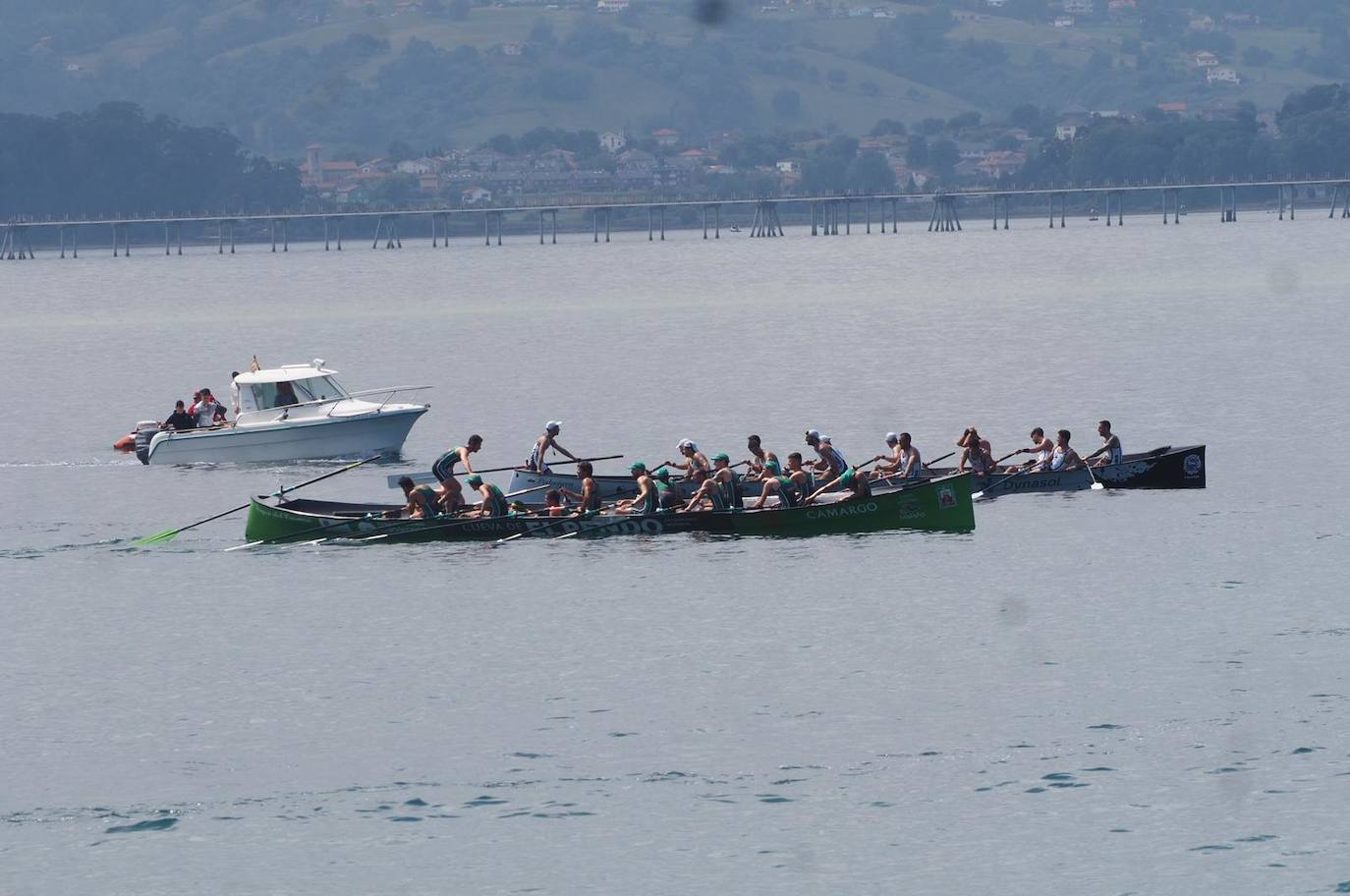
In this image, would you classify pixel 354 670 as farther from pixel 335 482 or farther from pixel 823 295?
pixel 823 295

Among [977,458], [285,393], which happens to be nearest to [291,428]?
[285,393]

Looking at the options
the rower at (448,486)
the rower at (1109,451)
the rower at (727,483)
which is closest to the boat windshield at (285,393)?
the rower at (448,486)

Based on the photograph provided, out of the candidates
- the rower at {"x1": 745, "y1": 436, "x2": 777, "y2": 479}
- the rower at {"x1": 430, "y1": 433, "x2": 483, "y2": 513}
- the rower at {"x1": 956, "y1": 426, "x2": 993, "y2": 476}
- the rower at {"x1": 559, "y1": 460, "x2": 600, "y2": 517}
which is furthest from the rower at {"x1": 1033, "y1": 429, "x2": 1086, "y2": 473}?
the rower at {"x1": 430, "y1": 433, "x2": 483, "y2": 513}

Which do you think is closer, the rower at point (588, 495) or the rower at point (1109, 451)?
the rower at point (588, 495)

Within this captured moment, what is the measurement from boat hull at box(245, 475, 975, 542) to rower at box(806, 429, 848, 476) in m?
2.23

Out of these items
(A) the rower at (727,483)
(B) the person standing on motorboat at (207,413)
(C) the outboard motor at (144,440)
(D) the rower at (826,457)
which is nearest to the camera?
(A) the rower at (727,483)

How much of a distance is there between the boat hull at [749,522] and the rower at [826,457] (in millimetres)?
2234

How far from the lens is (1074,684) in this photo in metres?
36.2

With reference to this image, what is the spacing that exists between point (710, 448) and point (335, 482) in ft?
42.0

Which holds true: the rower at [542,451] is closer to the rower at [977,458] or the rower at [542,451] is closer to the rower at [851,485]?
the rower at [851,485]

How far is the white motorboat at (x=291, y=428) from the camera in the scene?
2606 inches

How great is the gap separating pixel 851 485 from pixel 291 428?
23.5 metres

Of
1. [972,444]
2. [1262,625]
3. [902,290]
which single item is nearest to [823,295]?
[902,290]

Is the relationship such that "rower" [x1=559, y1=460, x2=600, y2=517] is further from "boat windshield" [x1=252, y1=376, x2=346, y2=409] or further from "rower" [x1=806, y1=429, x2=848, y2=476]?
"boat windshield" [x1=252, y1=376, x2=346, y2=409]
